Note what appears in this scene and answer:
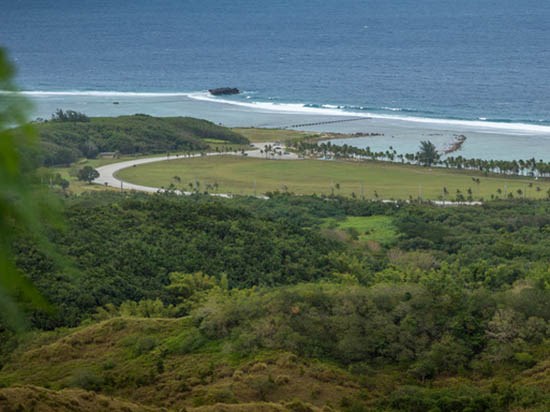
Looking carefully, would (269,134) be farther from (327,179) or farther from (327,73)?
(327,73)

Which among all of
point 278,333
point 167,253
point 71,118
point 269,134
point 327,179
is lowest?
point 278,333

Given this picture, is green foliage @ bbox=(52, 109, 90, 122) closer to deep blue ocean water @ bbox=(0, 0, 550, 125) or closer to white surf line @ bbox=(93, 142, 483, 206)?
deep blue ocean water @ bbox=(0, 0, 550, 125)

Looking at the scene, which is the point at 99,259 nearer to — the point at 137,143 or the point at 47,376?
the point at 47,376

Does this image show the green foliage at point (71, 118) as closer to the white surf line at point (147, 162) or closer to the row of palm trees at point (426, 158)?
the white surf line at point (147, 162)

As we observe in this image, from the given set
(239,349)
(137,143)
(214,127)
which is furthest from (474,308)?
(214,127)

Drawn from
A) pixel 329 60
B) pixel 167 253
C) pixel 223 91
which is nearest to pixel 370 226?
pixel 167 253

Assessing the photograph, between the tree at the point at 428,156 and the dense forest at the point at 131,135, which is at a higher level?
the dense forest at the point at 131,135

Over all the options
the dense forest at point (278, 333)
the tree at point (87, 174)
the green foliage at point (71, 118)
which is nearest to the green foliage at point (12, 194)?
the dense forest at point (278, 333)
